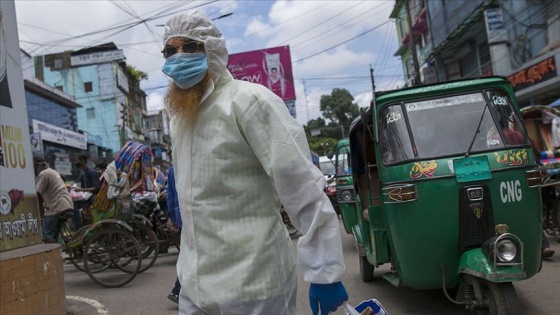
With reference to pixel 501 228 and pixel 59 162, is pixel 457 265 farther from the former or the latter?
pixel 59 162

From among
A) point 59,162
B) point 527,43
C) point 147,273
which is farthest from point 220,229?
point 59,162

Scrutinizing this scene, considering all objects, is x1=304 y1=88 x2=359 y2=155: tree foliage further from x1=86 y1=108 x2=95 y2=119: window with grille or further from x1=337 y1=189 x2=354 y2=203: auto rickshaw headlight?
x1=337 y1=189 x2=354 y2=203: auto rickshaw headlight

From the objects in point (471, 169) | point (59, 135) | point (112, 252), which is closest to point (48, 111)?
Answer: point (59, 135)

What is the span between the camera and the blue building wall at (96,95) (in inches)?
1516

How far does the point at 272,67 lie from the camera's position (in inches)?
971

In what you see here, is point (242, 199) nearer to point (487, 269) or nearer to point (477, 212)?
point (487, 269)

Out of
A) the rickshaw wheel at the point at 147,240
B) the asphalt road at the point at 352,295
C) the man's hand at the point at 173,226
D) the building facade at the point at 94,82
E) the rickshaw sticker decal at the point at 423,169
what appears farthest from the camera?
the building facade at the point at 94,82

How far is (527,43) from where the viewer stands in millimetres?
19078

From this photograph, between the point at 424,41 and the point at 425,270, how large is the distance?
1219 inches

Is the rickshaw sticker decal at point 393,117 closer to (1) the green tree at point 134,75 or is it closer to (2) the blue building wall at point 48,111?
(2) the blue building wall at point 48,111

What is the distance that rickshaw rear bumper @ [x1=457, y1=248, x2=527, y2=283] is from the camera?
11.3ft

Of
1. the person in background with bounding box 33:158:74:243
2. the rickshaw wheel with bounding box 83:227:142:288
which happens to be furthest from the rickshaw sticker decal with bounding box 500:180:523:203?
the person in background with bounding box 33:158:74:243

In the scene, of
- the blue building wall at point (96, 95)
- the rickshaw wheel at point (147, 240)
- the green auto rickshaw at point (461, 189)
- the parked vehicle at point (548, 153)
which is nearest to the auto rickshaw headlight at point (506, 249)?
the green auto rickshaw at point (461, 189)

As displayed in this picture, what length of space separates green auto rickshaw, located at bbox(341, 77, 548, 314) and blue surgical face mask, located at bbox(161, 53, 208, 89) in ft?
7.97
